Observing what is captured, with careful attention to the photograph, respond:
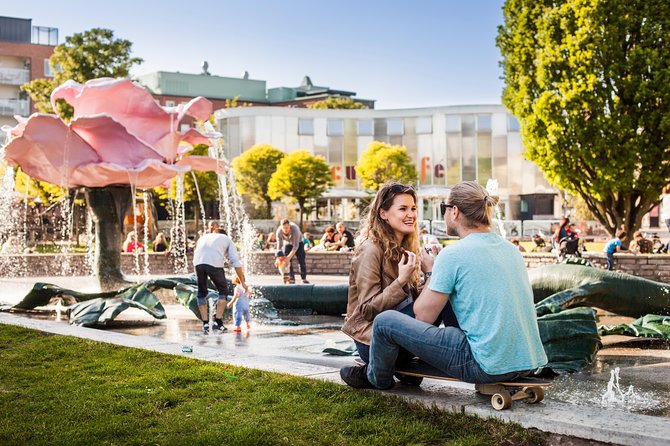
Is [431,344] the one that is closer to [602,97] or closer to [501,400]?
[501,400]

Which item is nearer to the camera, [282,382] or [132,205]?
[282,382]

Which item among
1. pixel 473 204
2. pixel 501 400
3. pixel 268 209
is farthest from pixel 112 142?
pixel 268 209

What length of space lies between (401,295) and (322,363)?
2.77 metres

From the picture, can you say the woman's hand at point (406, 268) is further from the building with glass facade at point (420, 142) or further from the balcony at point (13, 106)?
the balcony at point (13, 106)

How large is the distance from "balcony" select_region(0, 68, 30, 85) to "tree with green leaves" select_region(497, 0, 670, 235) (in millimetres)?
50349

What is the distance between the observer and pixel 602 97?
21.6m

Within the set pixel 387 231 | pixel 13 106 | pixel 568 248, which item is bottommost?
pixel 568 248

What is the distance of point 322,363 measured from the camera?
7699mm

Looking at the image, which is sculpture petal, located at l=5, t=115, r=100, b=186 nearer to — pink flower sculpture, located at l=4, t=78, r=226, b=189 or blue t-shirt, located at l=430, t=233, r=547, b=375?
pink flower sculpture, located at l=4, t=78, r=226, b=189

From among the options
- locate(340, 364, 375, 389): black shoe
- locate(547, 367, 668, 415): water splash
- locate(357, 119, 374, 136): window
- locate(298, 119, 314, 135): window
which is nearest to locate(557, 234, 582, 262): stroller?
locate(547, 367, 668, 415): water splash

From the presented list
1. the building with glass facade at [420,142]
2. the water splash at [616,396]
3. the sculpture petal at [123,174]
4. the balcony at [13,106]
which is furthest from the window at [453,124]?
the water splash at [616,396]

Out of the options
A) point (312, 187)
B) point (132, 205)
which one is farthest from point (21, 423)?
point (312, 187)

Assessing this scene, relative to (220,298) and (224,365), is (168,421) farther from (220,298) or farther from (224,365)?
(220,298)

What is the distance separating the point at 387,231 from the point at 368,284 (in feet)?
1.20
